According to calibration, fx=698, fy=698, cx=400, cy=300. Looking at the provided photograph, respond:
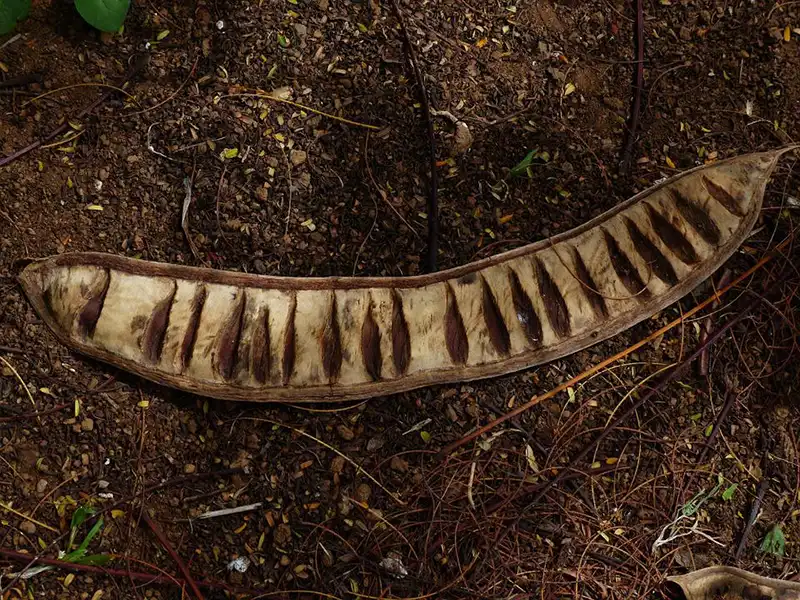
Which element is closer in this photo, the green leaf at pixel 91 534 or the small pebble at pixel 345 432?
the green leaf at pixel 91 534

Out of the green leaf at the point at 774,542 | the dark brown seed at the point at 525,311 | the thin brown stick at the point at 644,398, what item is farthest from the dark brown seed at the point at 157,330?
the green leaf at the point at 774,542

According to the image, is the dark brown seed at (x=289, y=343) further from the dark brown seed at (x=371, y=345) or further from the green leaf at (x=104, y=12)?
the green leaf at (x=104, y=12)

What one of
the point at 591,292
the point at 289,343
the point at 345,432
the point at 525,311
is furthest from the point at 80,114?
the point at 591,292

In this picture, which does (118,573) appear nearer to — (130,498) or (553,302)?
(130,498)

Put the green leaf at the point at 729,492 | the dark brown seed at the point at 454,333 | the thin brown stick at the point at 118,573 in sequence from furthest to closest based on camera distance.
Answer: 1. the green leaf at the point at 729,492
2. the dark brown seed at the point at 454,333
3. the thin brown stick at the point at 118,573

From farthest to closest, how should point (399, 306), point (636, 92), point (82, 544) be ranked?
point (636, 92) → point (399, 306) → point (82, 544)

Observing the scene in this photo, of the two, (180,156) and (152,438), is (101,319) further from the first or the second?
(180,156)

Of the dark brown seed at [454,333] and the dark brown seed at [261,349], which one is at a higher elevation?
the dark brown seed at [454,333]

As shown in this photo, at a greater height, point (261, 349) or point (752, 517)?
point (261, 349)

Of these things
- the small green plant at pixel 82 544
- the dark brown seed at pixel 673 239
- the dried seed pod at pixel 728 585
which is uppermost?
the dark brown seed at pixel 673 239
